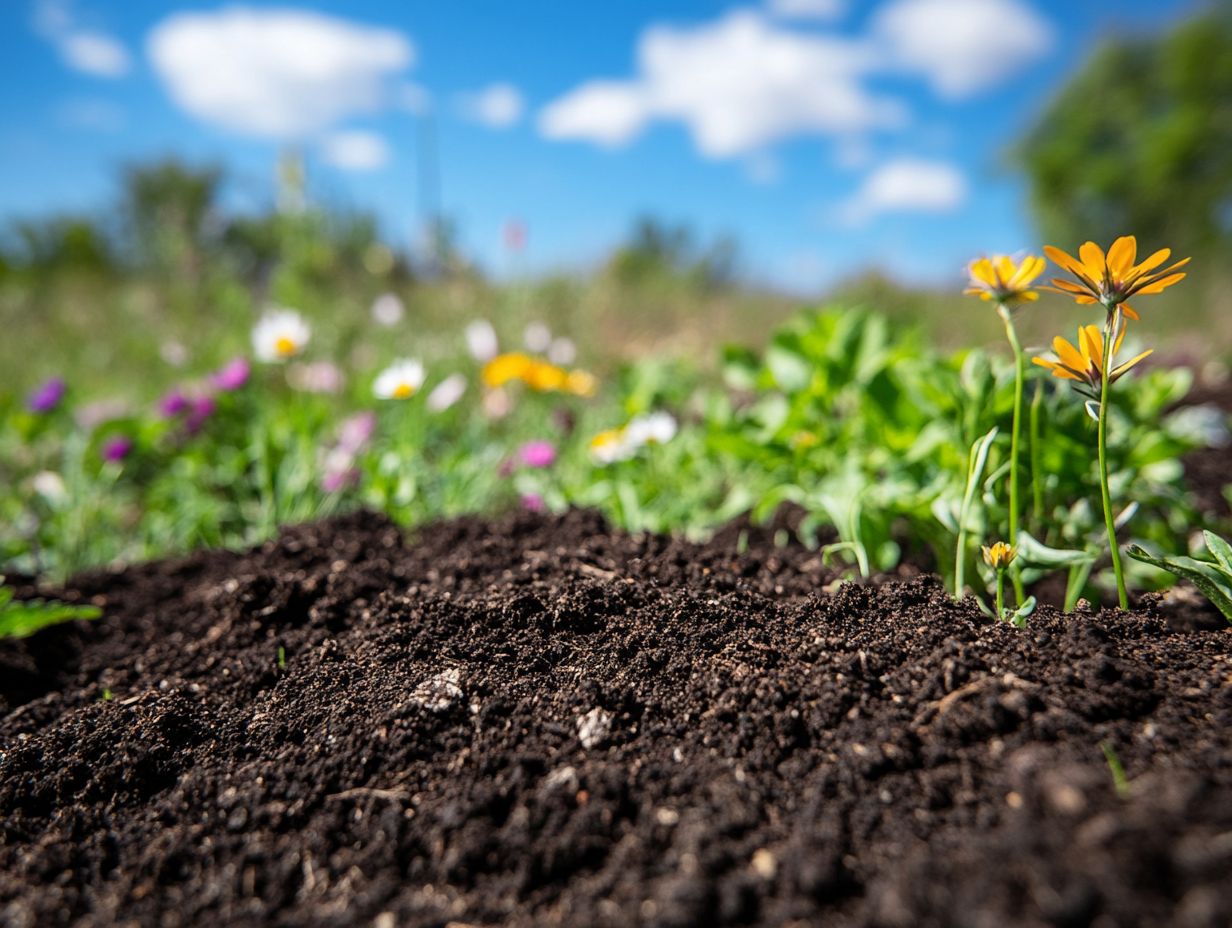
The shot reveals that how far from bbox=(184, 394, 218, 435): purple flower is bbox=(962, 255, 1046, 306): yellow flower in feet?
8.54

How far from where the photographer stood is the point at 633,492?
2295 mm

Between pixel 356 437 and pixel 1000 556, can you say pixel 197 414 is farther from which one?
pixel 1000 556

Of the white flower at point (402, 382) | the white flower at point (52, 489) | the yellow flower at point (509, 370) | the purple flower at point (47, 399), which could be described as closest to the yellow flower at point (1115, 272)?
the white flower at point (402, 382)

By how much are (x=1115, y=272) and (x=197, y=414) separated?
2.83m

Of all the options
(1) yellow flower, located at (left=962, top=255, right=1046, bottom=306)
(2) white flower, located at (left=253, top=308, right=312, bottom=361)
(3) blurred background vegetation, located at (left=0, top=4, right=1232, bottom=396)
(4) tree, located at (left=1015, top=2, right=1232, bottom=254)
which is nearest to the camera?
(1) yellow flower, located at (left=962, top=255, right=1046, bottom=306)

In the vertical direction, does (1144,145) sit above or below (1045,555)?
above

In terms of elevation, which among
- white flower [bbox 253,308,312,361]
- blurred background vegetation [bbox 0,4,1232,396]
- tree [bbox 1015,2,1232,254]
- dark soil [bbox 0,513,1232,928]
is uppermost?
tree [bbox 1015,2,1232,254]

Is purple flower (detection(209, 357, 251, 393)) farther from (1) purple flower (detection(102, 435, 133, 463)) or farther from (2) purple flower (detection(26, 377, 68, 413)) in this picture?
(2) purple flower (detection(26, 377, 68, 413))

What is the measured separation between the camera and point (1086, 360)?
1116 mm

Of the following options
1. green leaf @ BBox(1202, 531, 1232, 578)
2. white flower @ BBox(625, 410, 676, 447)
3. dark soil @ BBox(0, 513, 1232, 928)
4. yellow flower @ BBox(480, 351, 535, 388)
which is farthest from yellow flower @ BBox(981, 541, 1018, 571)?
yellow flower @ BBox(480, 351, 535, 388)

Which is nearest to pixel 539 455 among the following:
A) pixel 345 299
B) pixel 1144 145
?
pixel 345 299

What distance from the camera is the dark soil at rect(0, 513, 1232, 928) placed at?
77 centimetres

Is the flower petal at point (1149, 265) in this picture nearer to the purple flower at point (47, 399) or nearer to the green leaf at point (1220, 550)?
the green leaf at point (1220, 550)

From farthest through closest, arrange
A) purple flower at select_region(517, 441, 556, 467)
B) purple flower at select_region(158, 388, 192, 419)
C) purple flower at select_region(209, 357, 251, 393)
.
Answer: purple flower at select_region(209, 357, 251, 393), purple flower at select_region(158, 388, 192, 419), purple flower at select_region(517, 441, 556, 467)
